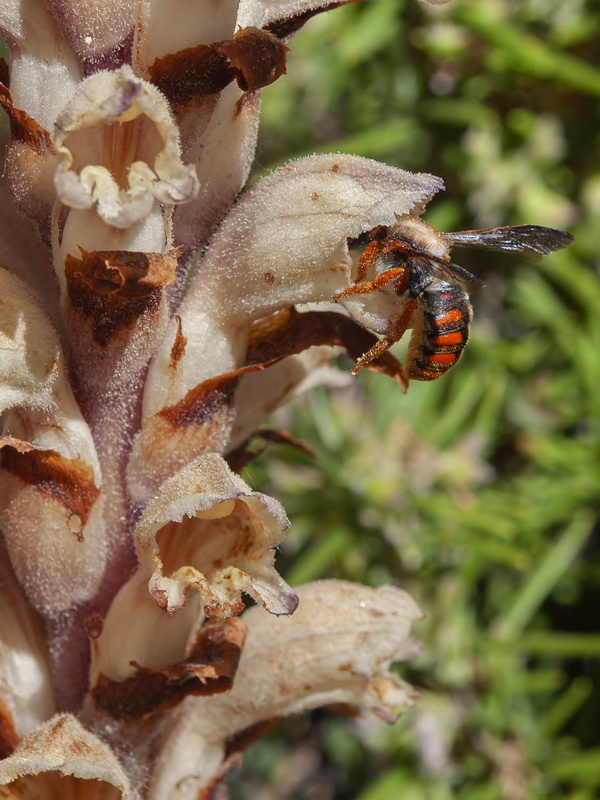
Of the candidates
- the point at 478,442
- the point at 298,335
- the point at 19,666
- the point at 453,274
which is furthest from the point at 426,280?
the point at 478,442

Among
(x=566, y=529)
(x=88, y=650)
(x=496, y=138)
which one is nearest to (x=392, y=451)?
(x=566, y=529)

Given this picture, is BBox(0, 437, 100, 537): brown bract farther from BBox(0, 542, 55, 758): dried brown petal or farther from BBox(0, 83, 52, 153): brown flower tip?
BBox(0, 83, 52, 153): brown flower tip

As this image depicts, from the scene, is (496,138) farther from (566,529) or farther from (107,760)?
(107,760)

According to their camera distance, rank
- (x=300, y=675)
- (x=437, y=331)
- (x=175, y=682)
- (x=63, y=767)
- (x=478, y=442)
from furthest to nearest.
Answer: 1. (x=478, y=442)
2. (x=300, y=675)
3. (x=437, y=331)
4. (x=175, y=682)
5. (x=63, y=767)

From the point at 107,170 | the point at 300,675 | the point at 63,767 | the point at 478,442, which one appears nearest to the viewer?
the point at 107,170

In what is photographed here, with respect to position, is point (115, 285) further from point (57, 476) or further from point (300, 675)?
point (300, 675)

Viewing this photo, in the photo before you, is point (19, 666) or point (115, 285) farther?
point (19, 666)
